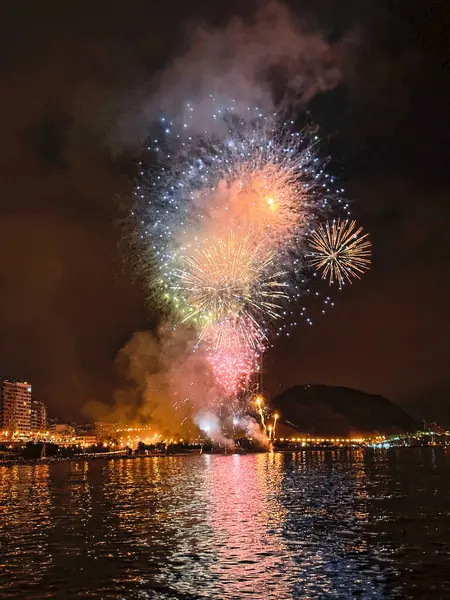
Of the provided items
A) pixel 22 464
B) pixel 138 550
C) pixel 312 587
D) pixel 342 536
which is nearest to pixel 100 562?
pixel 138 550

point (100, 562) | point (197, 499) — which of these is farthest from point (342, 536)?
point (197, 499)

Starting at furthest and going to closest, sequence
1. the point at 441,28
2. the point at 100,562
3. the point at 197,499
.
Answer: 1. the point at 197,499
2. the point at 100,562
3. the point at 441,28

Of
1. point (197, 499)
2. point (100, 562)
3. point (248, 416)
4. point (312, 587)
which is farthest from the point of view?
point (248, 416)

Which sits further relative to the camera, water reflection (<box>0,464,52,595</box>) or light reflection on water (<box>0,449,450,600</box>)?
water reflection (<box>0,464,52,595</box>)

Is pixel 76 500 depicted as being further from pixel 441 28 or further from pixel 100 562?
pixel 441 28

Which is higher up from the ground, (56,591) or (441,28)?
(441,28)

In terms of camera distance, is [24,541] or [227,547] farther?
[24,541]

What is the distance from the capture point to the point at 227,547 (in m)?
24.0

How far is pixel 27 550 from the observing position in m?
24.3

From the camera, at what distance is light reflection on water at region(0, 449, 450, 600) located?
18.2 m

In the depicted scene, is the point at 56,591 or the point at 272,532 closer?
the point at 56,591

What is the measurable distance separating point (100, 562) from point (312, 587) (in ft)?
24.7

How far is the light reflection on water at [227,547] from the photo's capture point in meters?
18.2

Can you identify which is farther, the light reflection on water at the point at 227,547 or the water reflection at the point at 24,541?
the water reflection at the point at 24,541
